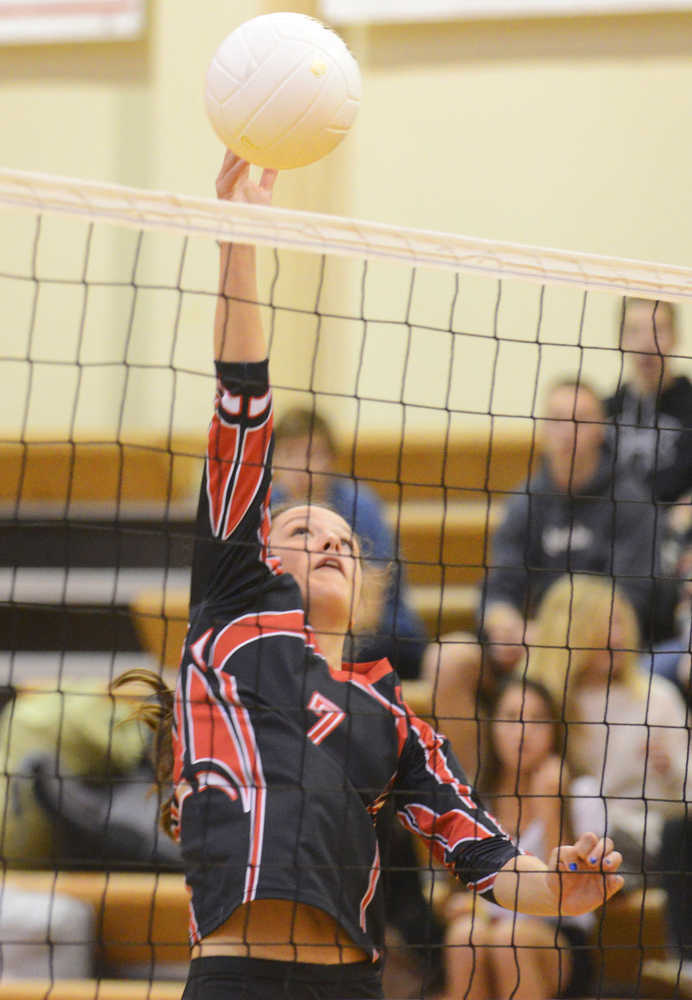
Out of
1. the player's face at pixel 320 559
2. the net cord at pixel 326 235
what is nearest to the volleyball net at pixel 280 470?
the net cord at pixel 326 235

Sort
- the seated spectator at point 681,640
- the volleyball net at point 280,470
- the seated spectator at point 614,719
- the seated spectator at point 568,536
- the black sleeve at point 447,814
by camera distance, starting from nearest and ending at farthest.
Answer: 1. the black sleeve at point 447,814
2. the volleyball net at point 280,470
3. the seated spectator at point 614,719
4. the seated spectator at point 681,640
5. the seated spectator at point 568,536

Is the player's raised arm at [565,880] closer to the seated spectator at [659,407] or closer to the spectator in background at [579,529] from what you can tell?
the spectator in background at [579,529]

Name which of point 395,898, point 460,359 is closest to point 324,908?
point 395,898

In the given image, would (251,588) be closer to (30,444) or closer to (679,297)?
(679,297)

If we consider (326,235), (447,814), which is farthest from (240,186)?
(447,814)

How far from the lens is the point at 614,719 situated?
403cm

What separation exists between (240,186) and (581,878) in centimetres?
144

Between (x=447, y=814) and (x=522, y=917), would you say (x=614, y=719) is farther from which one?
(x=447, y=814)

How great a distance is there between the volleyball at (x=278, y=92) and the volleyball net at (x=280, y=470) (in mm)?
218

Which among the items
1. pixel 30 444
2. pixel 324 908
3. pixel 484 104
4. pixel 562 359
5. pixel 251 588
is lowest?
pixel 324 908

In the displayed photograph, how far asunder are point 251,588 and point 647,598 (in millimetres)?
2501

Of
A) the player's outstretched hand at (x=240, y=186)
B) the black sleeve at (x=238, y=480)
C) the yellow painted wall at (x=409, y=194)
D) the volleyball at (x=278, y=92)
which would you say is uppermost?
the yellow painted wall at (x=409, y=194)

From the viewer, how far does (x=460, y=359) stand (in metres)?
6.34

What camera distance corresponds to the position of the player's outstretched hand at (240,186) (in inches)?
104
